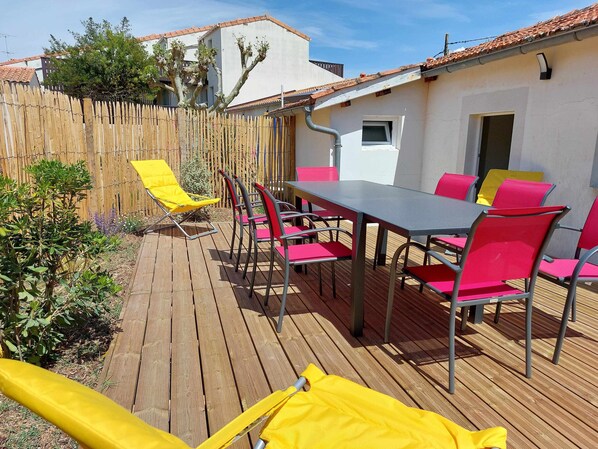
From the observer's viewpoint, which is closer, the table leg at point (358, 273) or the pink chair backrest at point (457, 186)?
the table leg at point (358, 273)

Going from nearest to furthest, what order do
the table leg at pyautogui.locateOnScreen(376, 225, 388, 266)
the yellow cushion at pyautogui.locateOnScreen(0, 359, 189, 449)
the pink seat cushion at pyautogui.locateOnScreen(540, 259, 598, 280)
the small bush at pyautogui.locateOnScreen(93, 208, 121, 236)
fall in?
the yellow cushion at pyautogui.locateOnScreen(0, 359, 189, 449), the pink seat cushion at pyautogui.locateOnScreen(540, 259, 598, 280), the table leg at pyautogui.locateOnScreen(376, 225, 388, 266), the small bush at pyautogui.locateOnScreen(93, 208, 121, 236)

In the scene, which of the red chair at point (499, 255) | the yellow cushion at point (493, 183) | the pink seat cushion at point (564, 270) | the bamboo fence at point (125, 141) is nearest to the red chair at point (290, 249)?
the red chair at point (499, 255)

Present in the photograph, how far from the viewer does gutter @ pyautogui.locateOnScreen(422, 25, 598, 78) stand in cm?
409

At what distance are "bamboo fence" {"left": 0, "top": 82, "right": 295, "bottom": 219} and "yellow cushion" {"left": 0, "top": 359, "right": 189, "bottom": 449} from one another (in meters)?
3.66

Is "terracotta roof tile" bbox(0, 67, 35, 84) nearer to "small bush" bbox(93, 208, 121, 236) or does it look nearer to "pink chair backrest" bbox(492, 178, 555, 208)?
"small bush" bbox(93, 208, 121, 236)

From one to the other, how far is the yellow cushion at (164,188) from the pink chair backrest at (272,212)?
2.81 m

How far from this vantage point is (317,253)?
123 inches

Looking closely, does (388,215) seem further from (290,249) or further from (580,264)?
(580,264)

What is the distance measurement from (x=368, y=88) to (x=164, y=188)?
3.81 meters

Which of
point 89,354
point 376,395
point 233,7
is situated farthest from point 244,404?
point 233,7

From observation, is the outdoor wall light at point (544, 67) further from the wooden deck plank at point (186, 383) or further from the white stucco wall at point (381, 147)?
the wooden deck plank at point (186, 383)

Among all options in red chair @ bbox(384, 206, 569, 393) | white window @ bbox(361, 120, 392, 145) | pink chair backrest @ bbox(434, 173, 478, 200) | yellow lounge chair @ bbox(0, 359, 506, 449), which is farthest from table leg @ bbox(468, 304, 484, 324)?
white window @ bbox(361, 120, 392, 145)

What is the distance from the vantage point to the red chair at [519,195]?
3332 mm

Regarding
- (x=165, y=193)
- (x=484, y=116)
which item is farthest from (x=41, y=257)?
(x=484, y=116)
